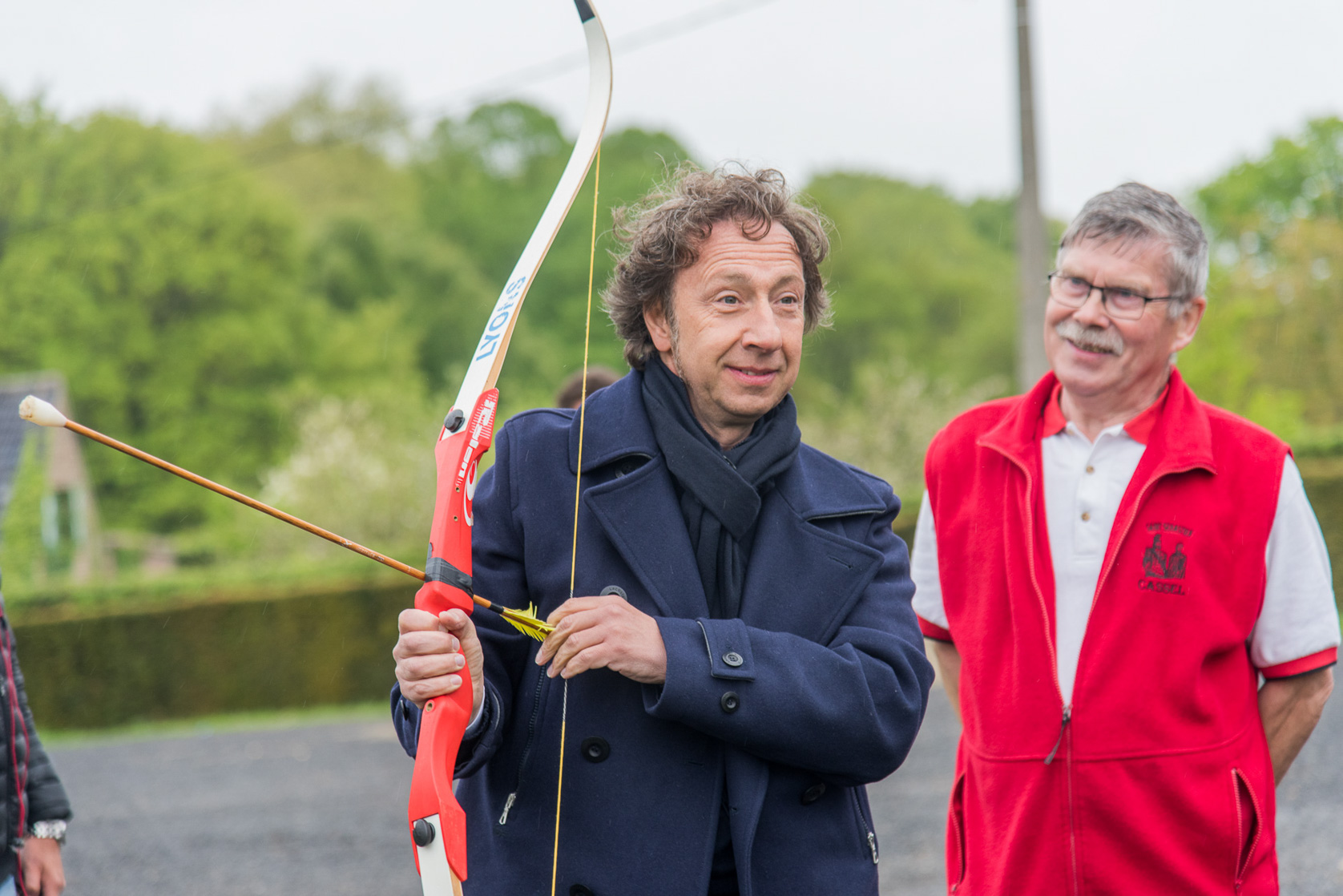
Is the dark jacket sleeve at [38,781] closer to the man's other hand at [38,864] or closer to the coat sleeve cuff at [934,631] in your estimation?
the man's other hand at [38,864]

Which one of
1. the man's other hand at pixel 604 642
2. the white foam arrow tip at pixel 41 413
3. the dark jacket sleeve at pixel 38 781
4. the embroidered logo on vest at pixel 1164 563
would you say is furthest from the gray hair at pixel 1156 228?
the dark jacket sleeve at pixel 38 781

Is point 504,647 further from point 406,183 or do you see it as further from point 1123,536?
point 406,183

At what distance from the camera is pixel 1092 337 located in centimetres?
248

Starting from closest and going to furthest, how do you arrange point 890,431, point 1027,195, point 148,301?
1. point 1027,195
2. point 890,431
3. point 148,301

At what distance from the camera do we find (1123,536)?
239 cm

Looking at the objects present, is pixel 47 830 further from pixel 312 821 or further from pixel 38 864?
pixel 312 821

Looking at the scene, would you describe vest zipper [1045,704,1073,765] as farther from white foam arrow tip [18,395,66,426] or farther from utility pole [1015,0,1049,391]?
utility pole [1015,0,1049,391]

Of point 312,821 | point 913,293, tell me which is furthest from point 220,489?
point 913,293

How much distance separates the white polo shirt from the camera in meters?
2.38

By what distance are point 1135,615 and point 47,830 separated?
2207mm

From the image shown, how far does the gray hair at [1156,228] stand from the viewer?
2463mm

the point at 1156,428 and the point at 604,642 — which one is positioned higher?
the point at 1156,428

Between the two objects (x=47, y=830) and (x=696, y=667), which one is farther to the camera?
(x=47, y=830)

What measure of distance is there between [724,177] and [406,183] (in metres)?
43.4
